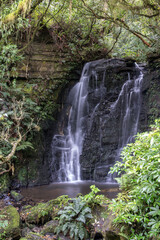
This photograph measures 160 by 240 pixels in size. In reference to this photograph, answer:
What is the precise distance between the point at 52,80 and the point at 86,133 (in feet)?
10.6

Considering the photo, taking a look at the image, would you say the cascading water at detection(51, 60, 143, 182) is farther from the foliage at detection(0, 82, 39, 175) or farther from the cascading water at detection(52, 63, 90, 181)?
the foliage at detection(0, 82, 39, 175)

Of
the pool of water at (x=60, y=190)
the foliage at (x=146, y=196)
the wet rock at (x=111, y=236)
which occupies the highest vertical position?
the foliage at (x=146, y=196)

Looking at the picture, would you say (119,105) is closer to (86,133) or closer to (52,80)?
(86,133)

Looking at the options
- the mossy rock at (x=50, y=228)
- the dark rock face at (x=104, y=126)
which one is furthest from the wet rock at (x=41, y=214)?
the dark rock face at (x=104, y=126)

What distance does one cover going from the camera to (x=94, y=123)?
9.40m

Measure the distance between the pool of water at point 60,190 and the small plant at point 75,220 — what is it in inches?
79.4

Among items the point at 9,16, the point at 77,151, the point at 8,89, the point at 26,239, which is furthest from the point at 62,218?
the point at 9,16

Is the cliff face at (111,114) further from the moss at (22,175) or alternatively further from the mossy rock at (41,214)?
the mossy rock at (41,214)

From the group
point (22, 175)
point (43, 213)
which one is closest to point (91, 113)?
point (22, 175)

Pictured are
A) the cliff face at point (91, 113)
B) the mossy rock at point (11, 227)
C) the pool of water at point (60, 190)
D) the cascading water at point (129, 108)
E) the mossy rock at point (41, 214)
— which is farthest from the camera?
the cascading water at point (129, 108)

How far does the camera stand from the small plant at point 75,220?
383 cm

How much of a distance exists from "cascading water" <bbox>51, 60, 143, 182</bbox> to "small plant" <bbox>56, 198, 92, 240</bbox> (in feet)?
13.8

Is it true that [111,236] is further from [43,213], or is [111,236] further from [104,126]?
[104,126]

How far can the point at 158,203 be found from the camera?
2.25 metres
